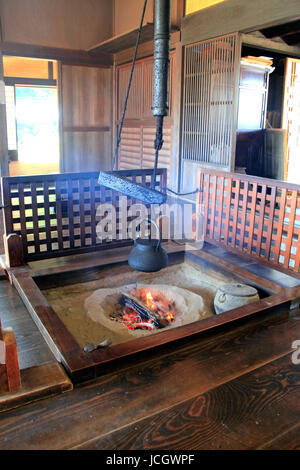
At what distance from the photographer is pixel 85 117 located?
735 cm

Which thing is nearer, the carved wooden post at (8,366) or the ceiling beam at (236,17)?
the carved wooden post at (8,366)

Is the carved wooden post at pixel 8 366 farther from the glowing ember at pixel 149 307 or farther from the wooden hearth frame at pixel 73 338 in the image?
the glowing ember at pixel 149 307

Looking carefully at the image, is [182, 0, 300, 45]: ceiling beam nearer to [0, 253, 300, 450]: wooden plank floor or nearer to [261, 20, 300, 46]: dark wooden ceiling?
[261, 20, 300, 46]: dark wooden ceiling

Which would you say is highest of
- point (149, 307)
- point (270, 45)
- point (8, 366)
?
point (270, 45)

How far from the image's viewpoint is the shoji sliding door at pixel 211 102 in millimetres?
4660

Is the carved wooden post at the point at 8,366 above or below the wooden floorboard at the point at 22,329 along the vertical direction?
above

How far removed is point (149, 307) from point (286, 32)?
424 centimetres

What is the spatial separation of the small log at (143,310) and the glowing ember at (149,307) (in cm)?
2

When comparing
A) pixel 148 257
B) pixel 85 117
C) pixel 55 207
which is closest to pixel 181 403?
pixel 148 257

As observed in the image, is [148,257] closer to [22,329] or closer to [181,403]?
[22,329]

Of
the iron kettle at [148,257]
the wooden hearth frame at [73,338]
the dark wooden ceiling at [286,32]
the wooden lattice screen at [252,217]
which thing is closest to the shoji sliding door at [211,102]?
the dark wooden ceiling at [286,32]

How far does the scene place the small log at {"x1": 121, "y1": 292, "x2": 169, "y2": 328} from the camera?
8.56 feet
